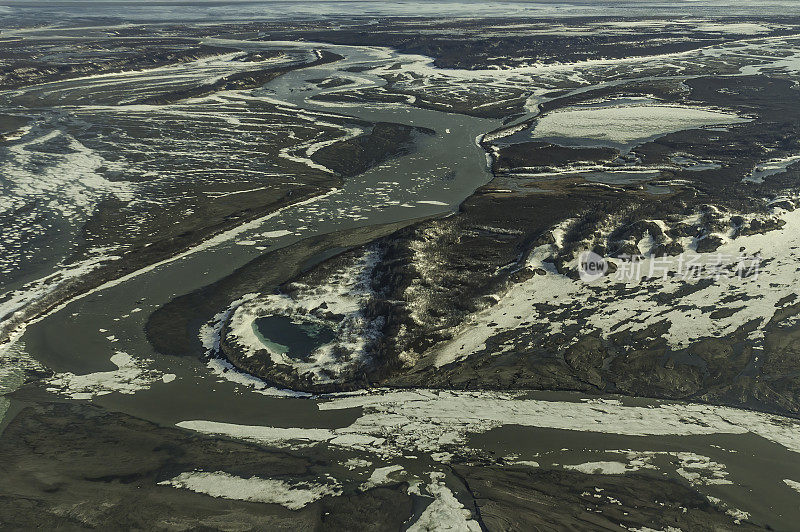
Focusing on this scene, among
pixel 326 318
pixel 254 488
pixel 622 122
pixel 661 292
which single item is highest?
pixel 622 122

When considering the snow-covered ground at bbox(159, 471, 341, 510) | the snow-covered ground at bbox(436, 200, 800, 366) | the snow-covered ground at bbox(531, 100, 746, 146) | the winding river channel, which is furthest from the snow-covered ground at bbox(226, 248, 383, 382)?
the snow-covered ground at bbox(531, 100, 746, 146)

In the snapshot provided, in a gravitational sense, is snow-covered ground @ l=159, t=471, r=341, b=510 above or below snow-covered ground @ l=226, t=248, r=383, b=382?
below

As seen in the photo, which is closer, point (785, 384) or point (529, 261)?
point (785, 384)

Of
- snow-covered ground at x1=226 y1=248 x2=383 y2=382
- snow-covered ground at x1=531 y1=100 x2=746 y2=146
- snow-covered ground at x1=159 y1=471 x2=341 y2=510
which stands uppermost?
snow-covered ground at x1=531 y1=100 x2=746 y2=146

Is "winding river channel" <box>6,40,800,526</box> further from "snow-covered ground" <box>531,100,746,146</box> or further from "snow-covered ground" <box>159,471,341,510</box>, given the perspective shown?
"snow-covered ground" <box>531,100,746,146</box>

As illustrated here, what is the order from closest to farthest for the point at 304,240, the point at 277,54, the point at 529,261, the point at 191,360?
the point at 191,360 → the point at 529,261 → the point at 304,240 → the point at 277,54

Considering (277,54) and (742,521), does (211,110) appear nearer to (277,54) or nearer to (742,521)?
(277,54)

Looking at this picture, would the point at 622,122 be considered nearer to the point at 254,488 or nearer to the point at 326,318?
the point at 326,318

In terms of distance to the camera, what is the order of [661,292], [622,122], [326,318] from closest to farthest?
[326,318] < [661,292] < [622,122]

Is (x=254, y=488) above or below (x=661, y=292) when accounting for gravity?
below

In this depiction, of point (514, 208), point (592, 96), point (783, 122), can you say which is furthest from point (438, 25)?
point (514, 208)

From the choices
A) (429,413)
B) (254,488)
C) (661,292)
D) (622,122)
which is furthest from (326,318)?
(622,122)
